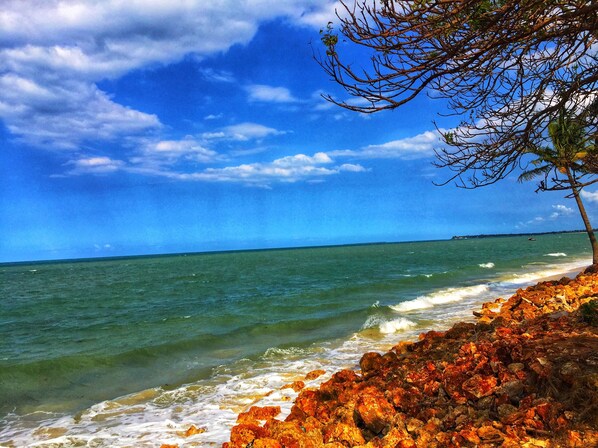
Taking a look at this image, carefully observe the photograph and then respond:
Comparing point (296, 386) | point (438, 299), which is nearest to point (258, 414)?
A: point (296, 386)

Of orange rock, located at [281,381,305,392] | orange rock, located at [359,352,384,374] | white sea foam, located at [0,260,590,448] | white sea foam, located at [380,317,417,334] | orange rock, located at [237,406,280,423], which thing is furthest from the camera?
white sea foam, located at [380,317,417,334]

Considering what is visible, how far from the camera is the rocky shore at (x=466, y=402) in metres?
4.09

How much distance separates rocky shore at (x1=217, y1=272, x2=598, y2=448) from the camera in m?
4.09

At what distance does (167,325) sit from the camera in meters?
17.4

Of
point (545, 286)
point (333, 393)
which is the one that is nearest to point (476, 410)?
point (333, 393)

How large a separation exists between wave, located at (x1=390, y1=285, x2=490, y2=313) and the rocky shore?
438 inches

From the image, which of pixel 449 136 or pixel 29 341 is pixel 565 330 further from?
pixel 29 341

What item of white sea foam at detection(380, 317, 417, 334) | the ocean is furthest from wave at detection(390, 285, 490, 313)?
white sea foam at detection(380, 317, 417, 334)

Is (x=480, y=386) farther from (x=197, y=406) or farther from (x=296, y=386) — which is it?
(x=197, y=406)

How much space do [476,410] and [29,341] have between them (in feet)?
54.6

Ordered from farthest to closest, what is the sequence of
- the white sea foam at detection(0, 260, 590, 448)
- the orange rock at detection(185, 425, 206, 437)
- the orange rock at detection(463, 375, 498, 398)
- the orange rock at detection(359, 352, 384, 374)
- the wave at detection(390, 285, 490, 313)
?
the wave at detection(390, 285, 490, 313) < the orange rock at detection(359, 352, 384, 374) < the white sea foam at detection(0, 260, 590, 448) < the orange rock at detection(185, 425, 206, 437) < the orange rock at detection(463, 375, 498, 398)

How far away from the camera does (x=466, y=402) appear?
498 centimetres

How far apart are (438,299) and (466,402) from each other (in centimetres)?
1602

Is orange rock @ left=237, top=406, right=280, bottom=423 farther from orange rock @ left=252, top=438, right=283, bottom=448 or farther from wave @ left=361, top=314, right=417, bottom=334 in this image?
wave @ left=361, top=314, right=417, bottom=334
